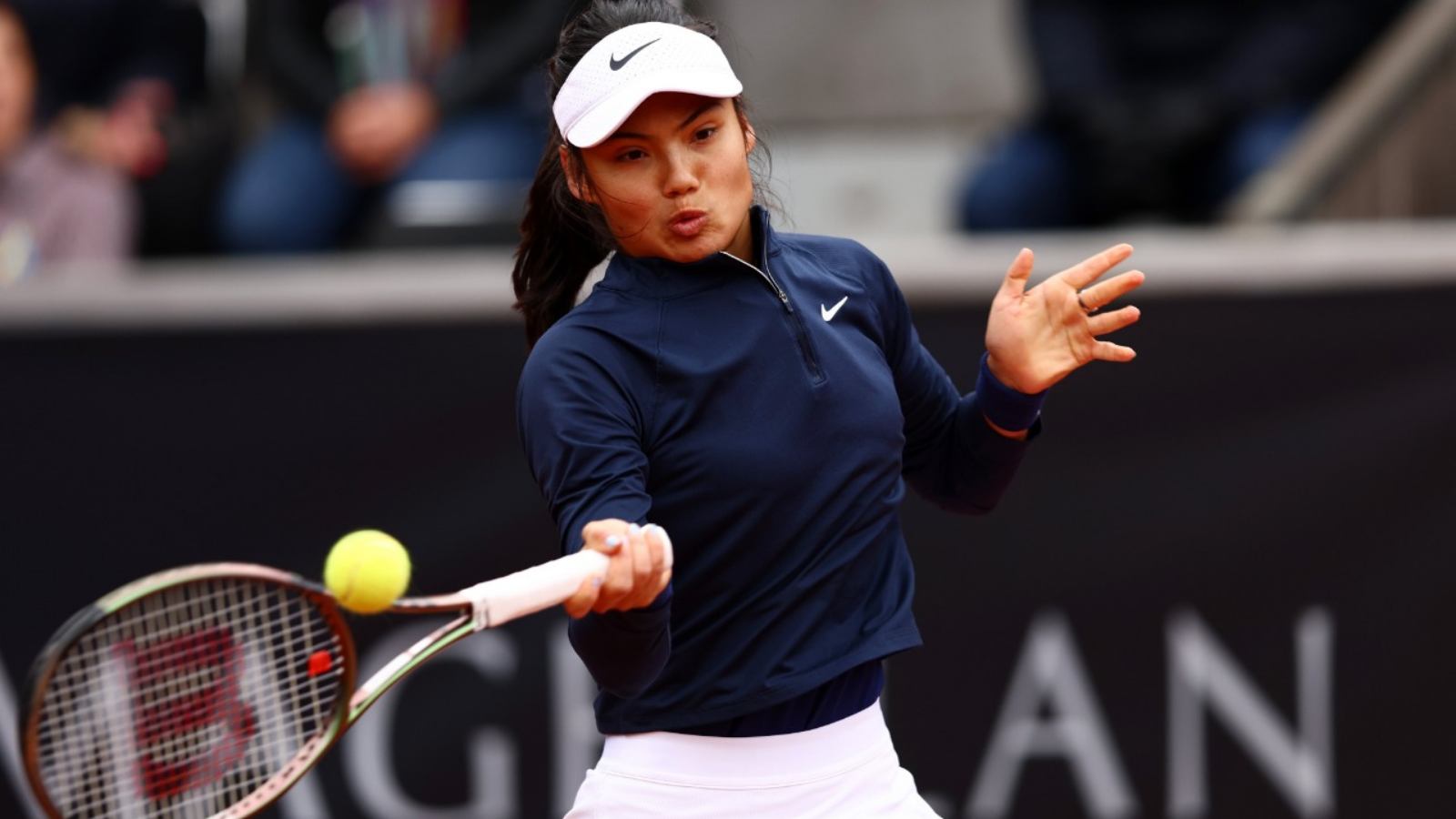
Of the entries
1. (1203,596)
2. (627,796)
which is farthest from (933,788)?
(627,796)

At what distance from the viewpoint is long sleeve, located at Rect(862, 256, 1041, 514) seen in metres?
2.59

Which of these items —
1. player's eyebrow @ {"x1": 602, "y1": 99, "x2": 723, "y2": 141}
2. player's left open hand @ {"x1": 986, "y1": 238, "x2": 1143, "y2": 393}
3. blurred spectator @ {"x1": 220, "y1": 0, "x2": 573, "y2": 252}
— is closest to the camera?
player's eyebrow @ {"x1": 602, "y1": 99, "x2": 723, "y2": 141}

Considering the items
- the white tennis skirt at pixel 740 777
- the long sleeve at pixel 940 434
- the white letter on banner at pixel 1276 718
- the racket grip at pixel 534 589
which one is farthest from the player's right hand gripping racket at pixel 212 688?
the white letter on banner at pixel 1276 718

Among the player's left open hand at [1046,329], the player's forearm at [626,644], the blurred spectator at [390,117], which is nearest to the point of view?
the player's forearm at [626,644]

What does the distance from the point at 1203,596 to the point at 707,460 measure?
2552 millimetres

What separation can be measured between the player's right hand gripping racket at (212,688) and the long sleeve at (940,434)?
66 centimetres

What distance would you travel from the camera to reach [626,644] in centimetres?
220

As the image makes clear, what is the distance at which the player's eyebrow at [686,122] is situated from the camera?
2314 millimetres

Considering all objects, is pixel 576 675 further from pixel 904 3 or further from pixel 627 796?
pixel 904 3

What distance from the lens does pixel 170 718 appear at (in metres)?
2.46

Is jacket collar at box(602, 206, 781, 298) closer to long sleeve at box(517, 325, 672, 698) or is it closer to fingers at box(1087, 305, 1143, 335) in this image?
long sleeve at box(517, 325, 672, 698)

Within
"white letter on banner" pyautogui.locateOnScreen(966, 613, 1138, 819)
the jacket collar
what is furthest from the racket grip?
"white letter on banner" pyautogui.locateOnScreen(966, 613, 1138, 819)

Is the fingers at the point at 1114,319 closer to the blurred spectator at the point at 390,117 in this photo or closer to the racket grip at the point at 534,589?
the racket grip at the point at 534,589

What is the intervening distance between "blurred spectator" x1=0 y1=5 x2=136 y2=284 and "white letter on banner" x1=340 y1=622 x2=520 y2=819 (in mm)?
1551
